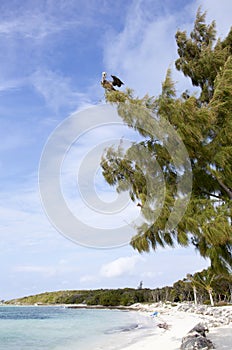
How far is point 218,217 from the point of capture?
404 cm

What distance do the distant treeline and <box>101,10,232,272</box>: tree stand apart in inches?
230

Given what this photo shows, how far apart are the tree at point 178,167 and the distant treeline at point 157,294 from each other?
585cm

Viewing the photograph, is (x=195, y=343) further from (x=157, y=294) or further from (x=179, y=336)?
(x=157, y=294)

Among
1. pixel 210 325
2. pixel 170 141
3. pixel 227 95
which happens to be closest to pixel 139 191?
pixel 170 141

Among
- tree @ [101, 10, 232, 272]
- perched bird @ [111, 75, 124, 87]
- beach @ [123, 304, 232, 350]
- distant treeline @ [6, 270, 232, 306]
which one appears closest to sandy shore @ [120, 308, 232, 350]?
beach @ [123, 304, 232, 350]

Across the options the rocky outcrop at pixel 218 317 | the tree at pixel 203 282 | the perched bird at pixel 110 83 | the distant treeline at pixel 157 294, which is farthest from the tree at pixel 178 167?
the tree at pixel 203 282

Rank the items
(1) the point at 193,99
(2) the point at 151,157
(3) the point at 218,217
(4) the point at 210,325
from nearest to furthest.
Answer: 1. (3) the point at 218,217
2. (1) the point at 193,99
3. (2) the point at 151,157
4. (4) the point at 210,325

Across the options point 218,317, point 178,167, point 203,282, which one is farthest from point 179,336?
point 203,282

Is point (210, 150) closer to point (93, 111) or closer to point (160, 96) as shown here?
point (160, 96)

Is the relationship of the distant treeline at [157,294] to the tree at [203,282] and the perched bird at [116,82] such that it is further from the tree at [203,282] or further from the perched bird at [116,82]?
the perched bird at [116,82]

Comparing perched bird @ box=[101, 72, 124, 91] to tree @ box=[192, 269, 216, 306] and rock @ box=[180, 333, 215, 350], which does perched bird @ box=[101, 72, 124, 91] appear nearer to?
rock @ box=[180, 333, 215, 350]

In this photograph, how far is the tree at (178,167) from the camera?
168 inches

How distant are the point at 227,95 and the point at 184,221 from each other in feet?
5.82

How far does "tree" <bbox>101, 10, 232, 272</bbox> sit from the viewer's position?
428cm
